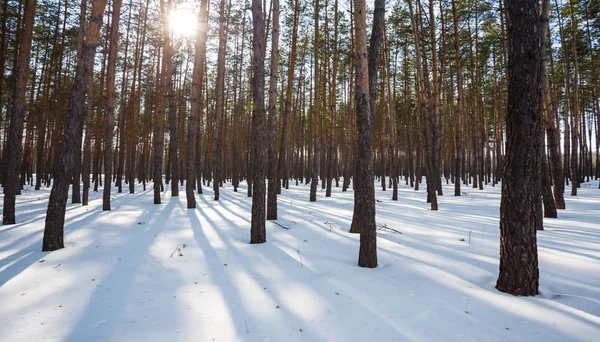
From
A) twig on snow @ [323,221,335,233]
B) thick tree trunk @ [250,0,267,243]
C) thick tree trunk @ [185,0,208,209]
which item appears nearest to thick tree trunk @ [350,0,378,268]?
thick tree trunk @ [250,0,267,243]

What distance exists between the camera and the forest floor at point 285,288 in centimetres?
244

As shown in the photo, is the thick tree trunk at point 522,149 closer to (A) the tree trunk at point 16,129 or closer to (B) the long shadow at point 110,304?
(B) the long shadow at point 110,304

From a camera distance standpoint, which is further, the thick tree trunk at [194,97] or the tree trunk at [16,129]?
the thick tree trunk at [194,97]

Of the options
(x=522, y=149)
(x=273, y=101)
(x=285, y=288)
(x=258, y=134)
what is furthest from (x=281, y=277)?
(x=273, y=101)

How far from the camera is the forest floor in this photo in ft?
8.00

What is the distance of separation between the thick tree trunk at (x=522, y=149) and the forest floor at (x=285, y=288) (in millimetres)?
318

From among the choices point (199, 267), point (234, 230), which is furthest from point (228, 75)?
point (199, 267)

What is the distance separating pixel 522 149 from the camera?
3014mm

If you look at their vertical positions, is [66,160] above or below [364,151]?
below

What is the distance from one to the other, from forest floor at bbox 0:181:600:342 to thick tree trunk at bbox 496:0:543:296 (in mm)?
318

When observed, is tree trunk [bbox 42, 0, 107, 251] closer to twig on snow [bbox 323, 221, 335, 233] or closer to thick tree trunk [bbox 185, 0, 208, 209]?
thick tree trunk [bbox 185, 0, 208, 209]

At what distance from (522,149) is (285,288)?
3071 millimetres

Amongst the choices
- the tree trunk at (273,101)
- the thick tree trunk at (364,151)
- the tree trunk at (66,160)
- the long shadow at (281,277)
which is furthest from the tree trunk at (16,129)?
the thick tree trunk at (364,151)

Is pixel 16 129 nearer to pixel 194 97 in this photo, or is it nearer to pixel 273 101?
pixel 194 97
